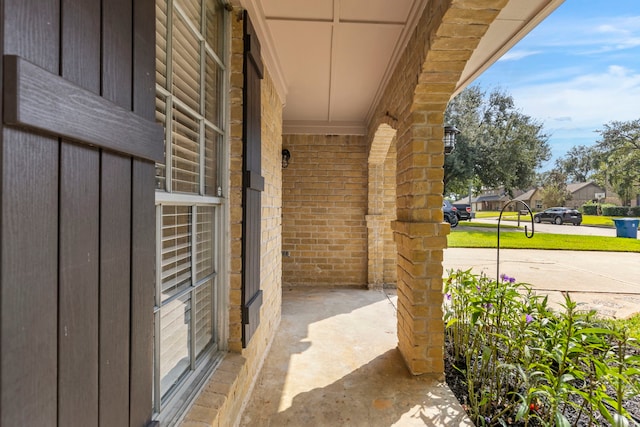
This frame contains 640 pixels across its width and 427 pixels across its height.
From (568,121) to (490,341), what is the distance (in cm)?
16345

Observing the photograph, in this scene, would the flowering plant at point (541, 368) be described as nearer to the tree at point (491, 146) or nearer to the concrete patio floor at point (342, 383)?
the concrete patio floor at point (342, 383)

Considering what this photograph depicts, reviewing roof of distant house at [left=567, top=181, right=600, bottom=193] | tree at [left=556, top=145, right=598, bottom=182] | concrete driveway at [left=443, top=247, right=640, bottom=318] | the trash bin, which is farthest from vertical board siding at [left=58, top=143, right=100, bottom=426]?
tree at [left=556, top=145, right=598, bottom=182]

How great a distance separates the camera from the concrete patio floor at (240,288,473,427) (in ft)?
6.34

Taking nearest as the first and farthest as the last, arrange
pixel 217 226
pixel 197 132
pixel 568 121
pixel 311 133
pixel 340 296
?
pixel 197 132
pixel 217 226
pixel 340 296
pixel 311 133
pixel 568 121

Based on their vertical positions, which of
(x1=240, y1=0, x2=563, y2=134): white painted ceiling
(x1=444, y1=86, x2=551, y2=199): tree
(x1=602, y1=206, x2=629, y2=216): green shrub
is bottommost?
(x1=602, y1=206, x2=629, y2=216): green shrub

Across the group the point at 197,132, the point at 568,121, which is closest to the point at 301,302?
the point at 197,132

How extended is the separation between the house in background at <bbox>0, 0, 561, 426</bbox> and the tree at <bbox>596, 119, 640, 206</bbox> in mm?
25935

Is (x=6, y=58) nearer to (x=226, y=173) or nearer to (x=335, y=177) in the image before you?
(x=226, y=173)

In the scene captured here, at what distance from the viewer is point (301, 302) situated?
4.30 metres

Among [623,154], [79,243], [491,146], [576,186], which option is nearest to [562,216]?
[623,154]

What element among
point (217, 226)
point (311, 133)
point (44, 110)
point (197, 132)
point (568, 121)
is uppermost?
point (568, 121)

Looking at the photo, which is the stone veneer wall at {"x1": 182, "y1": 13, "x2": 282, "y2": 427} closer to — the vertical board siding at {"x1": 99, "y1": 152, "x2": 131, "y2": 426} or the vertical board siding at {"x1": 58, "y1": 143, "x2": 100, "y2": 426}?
the vertical board siding at {"x1": 99, "y1": 152, "x2": 131, "y2": 426}

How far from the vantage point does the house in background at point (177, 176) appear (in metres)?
0.53

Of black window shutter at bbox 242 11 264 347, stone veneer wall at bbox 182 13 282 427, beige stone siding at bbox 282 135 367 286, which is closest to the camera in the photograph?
stone veneer wall at bbox 182 13 282 427
